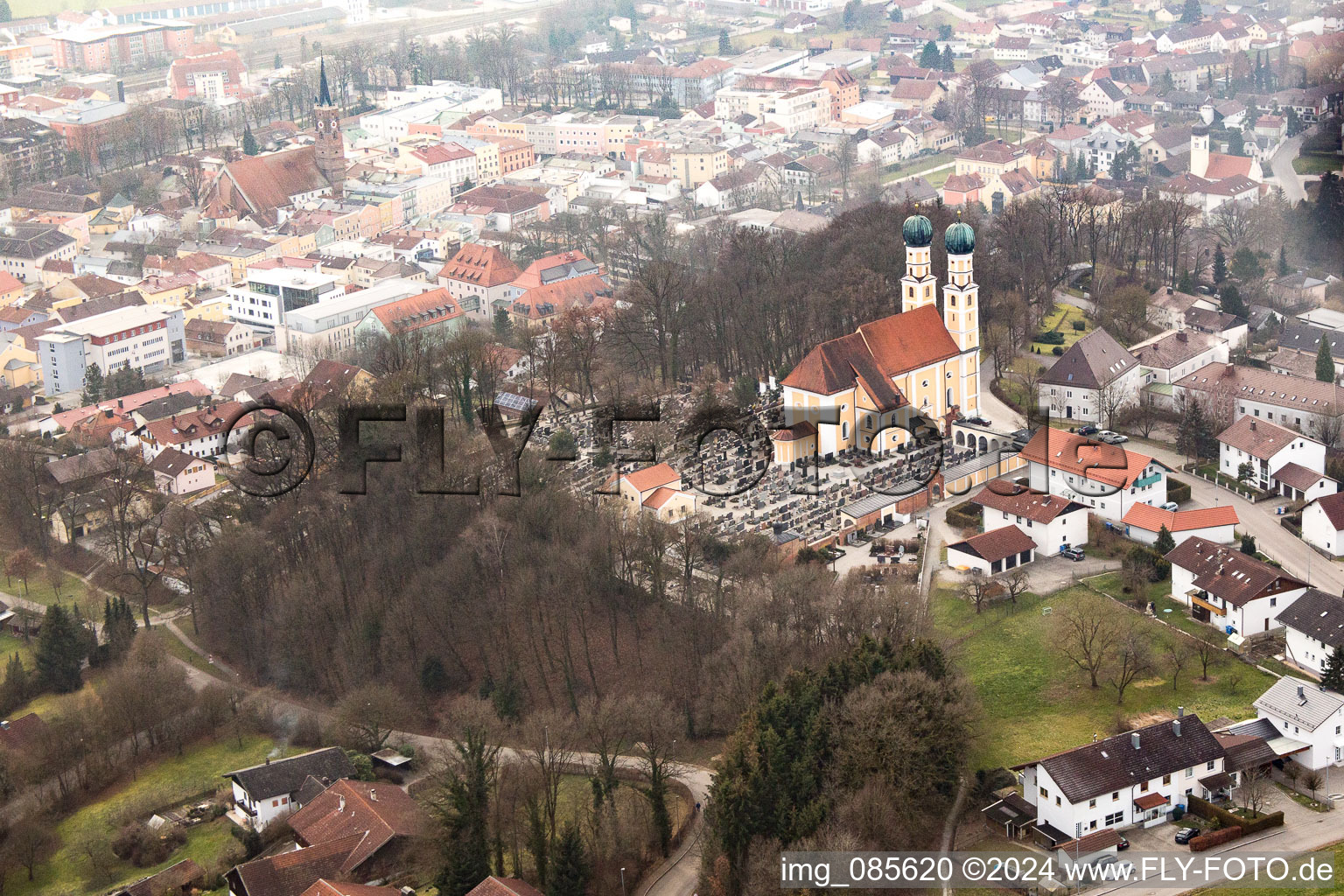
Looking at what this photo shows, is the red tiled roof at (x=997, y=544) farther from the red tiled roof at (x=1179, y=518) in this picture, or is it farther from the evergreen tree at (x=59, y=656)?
the evergreen tree at (x=59, y=656)

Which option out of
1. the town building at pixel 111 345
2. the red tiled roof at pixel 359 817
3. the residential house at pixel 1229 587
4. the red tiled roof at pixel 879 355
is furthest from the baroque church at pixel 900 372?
the town building at pixel 111 345

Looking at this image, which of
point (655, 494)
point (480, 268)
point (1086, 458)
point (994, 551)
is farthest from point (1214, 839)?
point (480, 268)

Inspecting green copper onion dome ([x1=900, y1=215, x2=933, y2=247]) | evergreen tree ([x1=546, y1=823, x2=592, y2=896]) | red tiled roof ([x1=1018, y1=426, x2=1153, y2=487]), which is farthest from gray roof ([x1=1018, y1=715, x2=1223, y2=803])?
green copper onion dome ([x1=900, y1=215, x2=933, y2=247])

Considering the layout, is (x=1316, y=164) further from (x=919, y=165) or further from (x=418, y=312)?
(x=418, y=312)

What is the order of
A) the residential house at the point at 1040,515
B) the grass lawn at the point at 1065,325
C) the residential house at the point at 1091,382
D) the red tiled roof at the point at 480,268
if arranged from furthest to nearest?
the red tiled roof at the point at 480,268 → the grass lawn at the point at 1065,325 → the residential house at the point at 1091,382 → the residential house at the point at 1040,515

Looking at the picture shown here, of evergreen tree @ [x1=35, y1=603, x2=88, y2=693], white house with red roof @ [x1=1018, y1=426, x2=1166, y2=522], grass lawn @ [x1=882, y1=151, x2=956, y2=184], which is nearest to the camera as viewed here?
white house with red roof @ [x1=1018, y1=426, x2=1166, y2=522]

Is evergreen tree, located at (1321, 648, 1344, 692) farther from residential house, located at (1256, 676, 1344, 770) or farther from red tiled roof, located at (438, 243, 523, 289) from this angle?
red tiled roof, located at (438, 243, 523, 289)

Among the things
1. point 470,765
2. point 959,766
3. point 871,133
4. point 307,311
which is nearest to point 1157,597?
point 959,766
